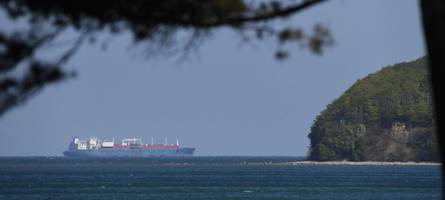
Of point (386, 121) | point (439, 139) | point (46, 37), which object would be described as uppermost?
point (386, 121)

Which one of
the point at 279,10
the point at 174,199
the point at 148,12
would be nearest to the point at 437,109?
the point at 279,10

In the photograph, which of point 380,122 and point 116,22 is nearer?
point 116,22

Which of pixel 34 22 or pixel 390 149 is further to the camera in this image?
pixel 390 149

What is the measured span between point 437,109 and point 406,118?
147 meters

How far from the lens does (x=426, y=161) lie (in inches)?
6225

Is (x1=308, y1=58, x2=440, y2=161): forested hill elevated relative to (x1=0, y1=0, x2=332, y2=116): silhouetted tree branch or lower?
elevated

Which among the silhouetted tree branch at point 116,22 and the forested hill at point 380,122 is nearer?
the silhouetted tree branch at point 116,22

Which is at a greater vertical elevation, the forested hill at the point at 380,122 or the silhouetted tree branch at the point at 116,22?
the forested hill at the point at 380,122

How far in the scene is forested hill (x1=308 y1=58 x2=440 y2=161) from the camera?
515ft

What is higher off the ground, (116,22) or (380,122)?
(380,122)

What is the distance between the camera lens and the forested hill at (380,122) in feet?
515

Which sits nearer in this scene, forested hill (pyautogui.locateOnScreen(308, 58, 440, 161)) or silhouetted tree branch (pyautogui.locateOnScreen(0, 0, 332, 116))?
silhouetted tree branch (pyautogui.locateOnScreen(0, 0, 332, 116))

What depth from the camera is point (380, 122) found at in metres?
159

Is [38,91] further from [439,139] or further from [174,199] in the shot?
[174,199]
